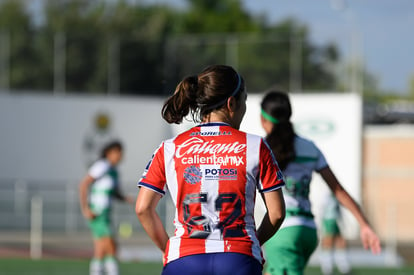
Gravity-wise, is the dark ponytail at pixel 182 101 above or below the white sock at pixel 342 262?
above

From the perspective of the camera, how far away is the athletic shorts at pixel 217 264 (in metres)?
4.16

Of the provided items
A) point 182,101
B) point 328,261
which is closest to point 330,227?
point 328,261

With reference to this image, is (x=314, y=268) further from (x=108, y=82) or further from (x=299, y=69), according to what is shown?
(x=108, y=82)

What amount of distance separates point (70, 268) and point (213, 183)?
480 inches

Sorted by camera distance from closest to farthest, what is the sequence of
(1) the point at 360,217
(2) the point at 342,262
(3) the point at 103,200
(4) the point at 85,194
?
(1) the point at 360,217, (4) the point at 85,194, (3) the point at 103,200, (2) the point at 342,262

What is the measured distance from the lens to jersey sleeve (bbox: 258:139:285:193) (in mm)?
4277

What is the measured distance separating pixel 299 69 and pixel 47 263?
13.8 meters

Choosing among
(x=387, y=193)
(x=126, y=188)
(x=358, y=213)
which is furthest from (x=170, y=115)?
(x=387, y=193)

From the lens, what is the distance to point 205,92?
14.3ft

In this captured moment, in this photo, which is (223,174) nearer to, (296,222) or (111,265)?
(296,222)

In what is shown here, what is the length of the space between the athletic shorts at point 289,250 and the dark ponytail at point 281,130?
49 centimetres

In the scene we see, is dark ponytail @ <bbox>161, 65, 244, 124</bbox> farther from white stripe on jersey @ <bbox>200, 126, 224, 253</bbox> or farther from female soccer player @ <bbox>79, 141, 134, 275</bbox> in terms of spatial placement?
female soccer player @ <bbox>79, 141, 134, 275</bbox>

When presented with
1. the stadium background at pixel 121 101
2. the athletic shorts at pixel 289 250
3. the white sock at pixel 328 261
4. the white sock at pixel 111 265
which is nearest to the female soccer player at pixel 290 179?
the athletic shorts at pixel 289 250

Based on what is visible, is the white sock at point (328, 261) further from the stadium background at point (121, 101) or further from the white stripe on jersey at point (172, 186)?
the white stripe on jersey at point (172, 186)
